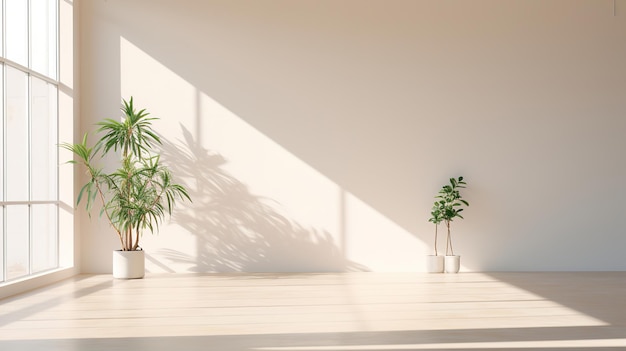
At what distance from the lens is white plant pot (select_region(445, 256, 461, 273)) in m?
8.05

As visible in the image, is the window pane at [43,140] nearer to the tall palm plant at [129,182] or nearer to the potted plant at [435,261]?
the tall palm plant at [129,182]

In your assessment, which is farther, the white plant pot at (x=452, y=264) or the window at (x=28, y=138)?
the white plant pot at (x=452, y=264)

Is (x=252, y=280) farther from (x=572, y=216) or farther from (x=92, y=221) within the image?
(x=572, y=216)

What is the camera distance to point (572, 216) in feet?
27.5

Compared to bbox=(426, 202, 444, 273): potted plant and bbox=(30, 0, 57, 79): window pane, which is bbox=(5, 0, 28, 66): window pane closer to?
bbox=(30, 0, 57, 79): window pane

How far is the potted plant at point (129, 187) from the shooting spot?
7.60 metres

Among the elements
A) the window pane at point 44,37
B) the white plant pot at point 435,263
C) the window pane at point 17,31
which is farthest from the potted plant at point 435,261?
the window pane at point 17,31

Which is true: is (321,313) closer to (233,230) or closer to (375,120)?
(233,230)

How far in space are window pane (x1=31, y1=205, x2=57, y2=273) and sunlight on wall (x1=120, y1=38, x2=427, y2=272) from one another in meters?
1.05

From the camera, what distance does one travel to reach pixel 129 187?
25.2ft

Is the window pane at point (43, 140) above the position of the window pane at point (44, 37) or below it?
below

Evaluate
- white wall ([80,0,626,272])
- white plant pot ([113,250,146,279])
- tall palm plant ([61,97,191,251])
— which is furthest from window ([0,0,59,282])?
white plant pot ([113,250,146,279])

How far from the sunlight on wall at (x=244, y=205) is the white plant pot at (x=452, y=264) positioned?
329 millimetres

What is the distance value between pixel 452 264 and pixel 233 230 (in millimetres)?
2447
